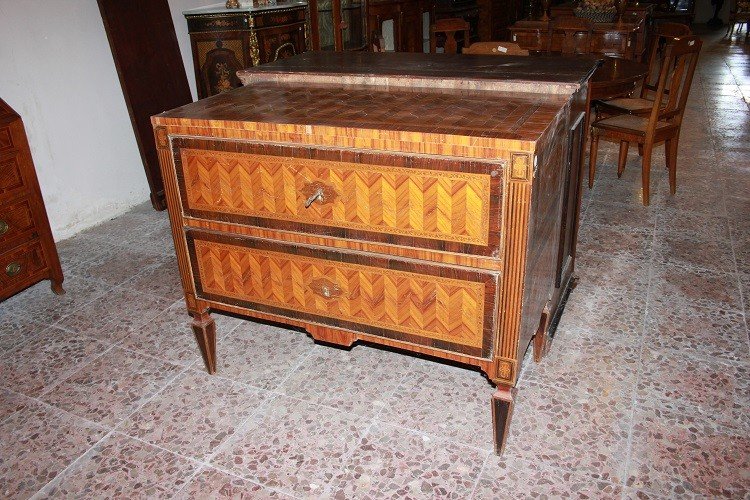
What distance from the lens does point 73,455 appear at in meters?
2.01

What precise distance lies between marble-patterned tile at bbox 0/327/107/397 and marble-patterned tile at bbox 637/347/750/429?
219 cm

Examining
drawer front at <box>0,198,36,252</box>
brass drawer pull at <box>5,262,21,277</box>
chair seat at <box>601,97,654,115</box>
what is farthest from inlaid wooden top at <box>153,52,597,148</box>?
chair seat at <box>601,97,654,115</box>

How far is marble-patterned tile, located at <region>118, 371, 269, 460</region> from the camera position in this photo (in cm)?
206

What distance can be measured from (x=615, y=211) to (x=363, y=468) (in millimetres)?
2550

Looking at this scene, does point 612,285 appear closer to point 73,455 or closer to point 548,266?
point 548,266

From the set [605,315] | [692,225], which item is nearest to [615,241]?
[692,225]

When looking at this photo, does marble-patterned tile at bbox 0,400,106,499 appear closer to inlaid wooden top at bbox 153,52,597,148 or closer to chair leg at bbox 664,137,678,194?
inlaid wooden top at bbox 153,52,597,148

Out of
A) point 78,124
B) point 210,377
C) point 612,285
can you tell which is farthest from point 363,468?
point 78,124

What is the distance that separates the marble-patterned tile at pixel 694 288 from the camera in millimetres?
2748

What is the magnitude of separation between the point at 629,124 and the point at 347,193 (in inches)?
109

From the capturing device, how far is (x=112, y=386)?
2.35 meters

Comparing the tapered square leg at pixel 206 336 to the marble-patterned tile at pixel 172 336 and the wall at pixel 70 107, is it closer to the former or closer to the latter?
the marble-patterned tile at pixel 172 336

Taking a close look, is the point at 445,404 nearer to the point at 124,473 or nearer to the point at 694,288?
the point at 124,473

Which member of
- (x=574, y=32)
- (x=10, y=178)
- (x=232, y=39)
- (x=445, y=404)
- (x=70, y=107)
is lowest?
(x=445, y=404)
